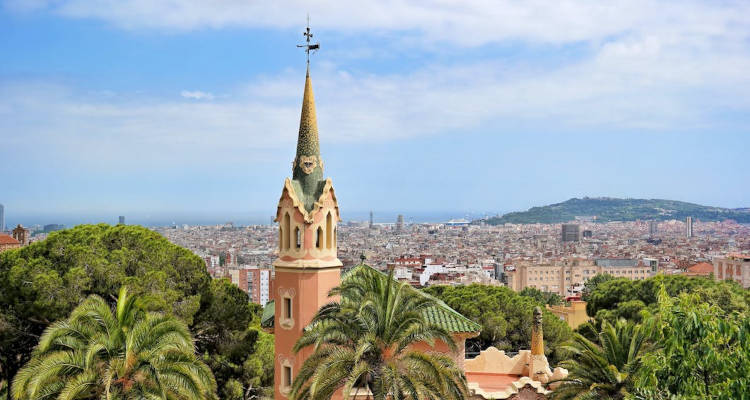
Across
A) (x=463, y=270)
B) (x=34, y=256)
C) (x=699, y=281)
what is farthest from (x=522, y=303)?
(x=463, y=270)

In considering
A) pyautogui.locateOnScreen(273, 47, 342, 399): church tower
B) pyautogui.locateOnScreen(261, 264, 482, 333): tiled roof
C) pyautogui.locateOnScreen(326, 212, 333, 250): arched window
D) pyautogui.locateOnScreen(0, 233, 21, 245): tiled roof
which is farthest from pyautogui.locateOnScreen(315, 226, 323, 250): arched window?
pyautogui.locateOnScreen(0, 233, 21, 245): tiled roof

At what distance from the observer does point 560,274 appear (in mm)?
149375

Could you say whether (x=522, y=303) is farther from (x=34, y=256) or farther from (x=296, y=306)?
(x=34, y=256)

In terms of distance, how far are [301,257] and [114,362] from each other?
587 centimetres

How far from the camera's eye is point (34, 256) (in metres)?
22.0

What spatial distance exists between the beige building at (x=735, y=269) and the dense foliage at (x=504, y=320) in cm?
5862

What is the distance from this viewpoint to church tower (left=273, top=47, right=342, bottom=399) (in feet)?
58.2

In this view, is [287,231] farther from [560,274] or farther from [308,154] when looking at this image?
[560,274]

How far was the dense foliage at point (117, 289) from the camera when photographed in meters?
20.7

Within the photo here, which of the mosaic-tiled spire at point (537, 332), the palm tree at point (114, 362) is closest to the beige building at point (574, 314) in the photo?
the mosaic-tiled spire at point (537, 332)

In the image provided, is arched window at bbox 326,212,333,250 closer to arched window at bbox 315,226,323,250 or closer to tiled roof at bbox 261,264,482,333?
arched window at bbox 315,226,323,250

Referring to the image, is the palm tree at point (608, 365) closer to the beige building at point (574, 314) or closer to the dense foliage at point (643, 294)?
the dense foliage at point (643, 294)

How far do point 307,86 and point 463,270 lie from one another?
132 meters

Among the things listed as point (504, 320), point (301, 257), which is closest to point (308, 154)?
point (301, 257)
